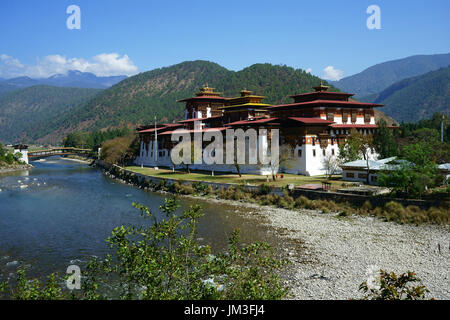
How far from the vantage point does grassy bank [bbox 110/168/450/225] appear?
1296 inches

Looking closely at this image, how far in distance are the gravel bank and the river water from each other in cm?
335

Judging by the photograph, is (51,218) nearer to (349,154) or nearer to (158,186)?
(158,186)

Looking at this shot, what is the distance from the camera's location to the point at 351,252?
1043 inches

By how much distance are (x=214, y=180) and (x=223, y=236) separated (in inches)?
946

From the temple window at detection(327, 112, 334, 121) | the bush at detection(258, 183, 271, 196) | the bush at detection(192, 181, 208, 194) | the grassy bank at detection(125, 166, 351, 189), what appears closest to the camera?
the bush at detection(258, 183, 271, 196)

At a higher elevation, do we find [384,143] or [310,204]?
[384,143]

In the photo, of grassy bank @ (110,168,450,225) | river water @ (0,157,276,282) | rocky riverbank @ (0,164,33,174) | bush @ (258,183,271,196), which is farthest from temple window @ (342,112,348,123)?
rocky riverbank @ (0,164,33,174)

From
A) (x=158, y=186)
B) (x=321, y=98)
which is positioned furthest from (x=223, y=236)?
(x=321, y=98)

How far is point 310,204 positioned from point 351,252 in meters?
14.5

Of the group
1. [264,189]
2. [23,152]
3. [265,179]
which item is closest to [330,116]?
[265,179]

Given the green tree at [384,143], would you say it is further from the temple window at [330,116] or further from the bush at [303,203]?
the bush at [303,203]

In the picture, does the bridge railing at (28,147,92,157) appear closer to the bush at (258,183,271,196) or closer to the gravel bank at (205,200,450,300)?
the bush at (258,183,271,196)

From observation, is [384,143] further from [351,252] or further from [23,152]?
[23,152]

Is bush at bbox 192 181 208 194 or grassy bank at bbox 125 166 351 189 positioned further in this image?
bush at bbox 192 181 208 194
